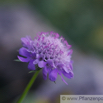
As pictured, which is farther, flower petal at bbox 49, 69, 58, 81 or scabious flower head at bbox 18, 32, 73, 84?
scabious flower head at bbox 18, 32, 73, 84

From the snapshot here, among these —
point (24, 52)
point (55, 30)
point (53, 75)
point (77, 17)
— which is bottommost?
point (53, 75)

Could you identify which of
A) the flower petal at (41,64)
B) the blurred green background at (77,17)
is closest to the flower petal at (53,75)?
the flower petal at (41,64)

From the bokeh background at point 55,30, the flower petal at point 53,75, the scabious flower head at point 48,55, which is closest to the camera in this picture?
the flower petal at point 53,75

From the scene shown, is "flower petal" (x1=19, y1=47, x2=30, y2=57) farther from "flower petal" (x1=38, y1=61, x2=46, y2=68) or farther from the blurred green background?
the blurred green background

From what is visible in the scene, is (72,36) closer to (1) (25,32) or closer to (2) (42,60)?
(1) (25,32)

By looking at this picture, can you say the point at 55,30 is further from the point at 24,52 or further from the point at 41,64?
the point at 41,64

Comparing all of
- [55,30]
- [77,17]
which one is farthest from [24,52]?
[77,17]

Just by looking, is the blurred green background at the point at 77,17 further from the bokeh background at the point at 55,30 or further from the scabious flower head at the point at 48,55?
the scabious flower head at the point at 48,55

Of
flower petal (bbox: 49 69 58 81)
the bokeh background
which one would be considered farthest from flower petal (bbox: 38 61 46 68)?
the bokeh background
